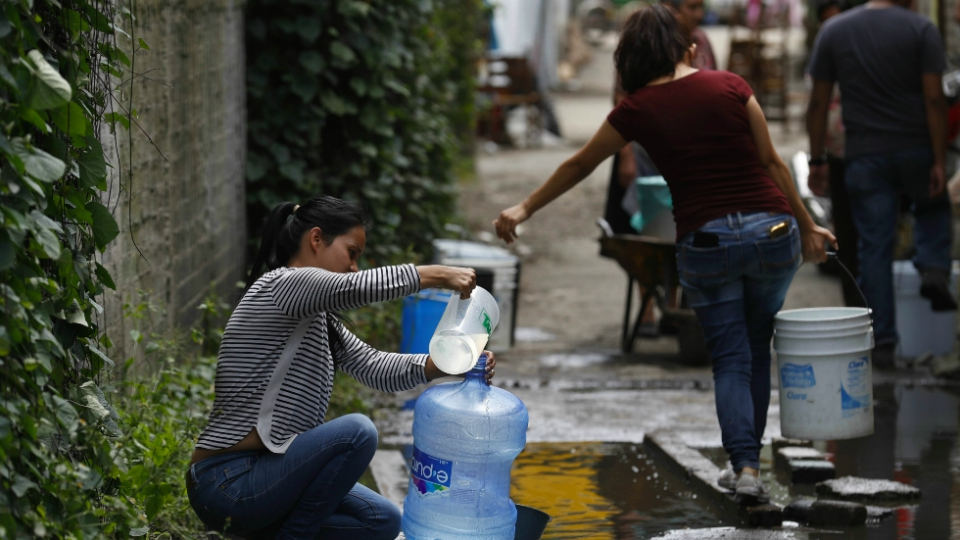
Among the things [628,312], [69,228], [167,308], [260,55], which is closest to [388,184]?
[260,55]

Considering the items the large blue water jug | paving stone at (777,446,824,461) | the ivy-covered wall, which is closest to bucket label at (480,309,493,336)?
the large blue water jug

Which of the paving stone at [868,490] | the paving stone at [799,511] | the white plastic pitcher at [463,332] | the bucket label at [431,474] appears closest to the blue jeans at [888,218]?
the paving stone at [868,490]

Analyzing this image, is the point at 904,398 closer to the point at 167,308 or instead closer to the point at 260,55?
the point at 167,308

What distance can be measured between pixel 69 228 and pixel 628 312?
18.0 ft

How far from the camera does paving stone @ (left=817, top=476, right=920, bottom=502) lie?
5000 mm

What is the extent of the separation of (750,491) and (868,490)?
24.1 inches

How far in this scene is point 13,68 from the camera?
2771mm

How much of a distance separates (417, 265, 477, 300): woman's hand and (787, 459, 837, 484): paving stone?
226 centimetres

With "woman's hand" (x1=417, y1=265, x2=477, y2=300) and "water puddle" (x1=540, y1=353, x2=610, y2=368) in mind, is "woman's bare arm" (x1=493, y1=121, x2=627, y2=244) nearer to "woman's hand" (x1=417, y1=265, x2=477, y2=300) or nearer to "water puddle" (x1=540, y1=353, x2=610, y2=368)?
A: "woman's hand" (x1=417, y1=265, x2=477, y2=300)

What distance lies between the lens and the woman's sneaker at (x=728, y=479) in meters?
4.98

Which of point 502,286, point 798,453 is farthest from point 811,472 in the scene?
point 502,286

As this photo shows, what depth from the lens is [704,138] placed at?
191 inches

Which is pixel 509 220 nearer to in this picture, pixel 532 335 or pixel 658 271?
pixel 658 271

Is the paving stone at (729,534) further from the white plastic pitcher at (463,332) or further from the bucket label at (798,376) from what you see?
the white plastic pitcher at (463,332)
